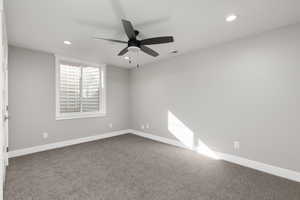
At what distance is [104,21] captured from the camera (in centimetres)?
219

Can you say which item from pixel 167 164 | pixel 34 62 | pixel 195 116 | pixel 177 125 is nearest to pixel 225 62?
pixel 195 116

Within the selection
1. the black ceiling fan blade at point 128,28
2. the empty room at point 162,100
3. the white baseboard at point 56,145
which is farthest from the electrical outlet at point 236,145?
the white baseboard at point 56,145

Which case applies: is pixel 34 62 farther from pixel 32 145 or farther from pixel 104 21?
pixel 104 21

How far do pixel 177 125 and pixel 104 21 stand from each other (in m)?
2.89

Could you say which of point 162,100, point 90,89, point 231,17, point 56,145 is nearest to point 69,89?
point 90,89

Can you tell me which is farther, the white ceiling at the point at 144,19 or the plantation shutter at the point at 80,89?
the plantation shutter at the point at 80,89

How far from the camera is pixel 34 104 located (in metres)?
3.32

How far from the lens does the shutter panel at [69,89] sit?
381cm

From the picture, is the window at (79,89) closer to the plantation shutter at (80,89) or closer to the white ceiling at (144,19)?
the plantation shutter at (80,89)

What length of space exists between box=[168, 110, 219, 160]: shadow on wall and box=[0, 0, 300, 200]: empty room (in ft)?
0.09

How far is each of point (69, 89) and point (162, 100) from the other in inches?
106

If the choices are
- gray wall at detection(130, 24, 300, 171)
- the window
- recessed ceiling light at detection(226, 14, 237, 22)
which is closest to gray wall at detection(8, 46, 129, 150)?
the window

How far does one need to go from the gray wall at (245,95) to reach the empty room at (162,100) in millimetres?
17

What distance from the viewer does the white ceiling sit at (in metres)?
1.81
